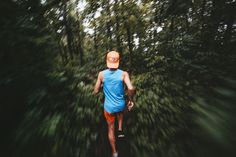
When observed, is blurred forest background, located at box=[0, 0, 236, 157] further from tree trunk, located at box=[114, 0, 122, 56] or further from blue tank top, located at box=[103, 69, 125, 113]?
tree trunk, located at box=[114, 0, 122, 56]

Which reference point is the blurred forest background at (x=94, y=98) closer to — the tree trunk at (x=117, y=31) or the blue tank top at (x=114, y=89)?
the blue tank top at (x=114, y=89)

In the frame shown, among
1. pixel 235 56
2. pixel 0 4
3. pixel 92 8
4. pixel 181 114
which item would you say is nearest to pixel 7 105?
pixel 0 4

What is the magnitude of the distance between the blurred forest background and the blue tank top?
2.50 feet

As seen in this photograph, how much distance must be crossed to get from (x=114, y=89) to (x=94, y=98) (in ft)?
6.13

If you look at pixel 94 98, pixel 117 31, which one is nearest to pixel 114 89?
pixel 94 98

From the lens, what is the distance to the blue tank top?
5.26m

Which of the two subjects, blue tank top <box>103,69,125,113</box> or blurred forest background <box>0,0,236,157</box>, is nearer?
blurred forest background <box>0,0,236,157</box>

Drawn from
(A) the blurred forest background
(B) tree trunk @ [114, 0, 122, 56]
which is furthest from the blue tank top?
(B) tree trunk @ [114, 0, 122, 56]

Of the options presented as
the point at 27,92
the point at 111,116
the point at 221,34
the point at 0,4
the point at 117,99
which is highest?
the point at 0,4

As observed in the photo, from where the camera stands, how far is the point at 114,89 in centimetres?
528

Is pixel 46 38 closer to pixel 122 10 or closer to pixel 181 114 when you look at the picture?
pixel 181 114

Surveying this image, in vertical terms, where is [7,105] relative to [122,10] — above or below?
below

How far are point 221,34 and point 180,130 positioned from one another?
8.32ft

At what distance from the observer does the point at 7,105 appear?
4590 millimetres
